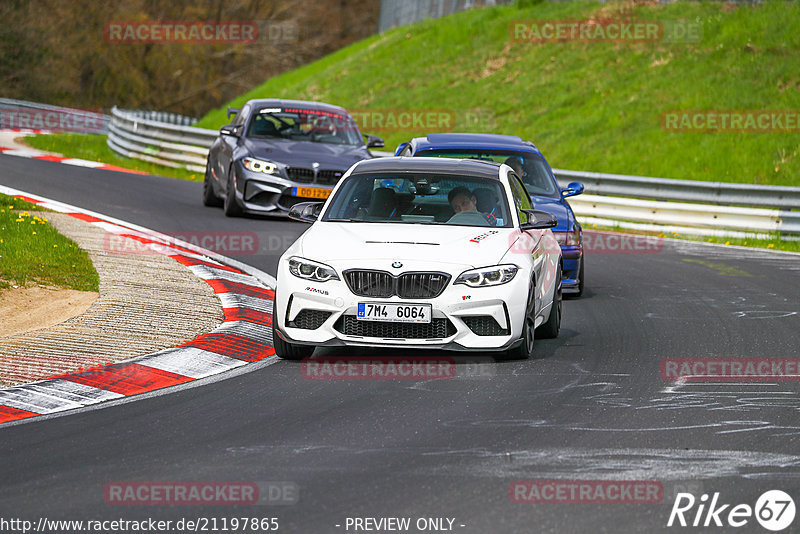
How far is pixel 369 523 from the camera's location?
5328mm

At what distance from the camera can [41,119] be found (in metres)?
44.2

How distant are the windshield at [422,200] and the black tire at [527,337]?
88cm

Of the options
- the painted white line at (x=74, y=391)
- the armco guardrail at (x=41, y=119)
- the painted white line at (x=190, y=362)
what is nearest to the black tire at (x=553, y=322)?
the painted white line at (x=190, y=362)

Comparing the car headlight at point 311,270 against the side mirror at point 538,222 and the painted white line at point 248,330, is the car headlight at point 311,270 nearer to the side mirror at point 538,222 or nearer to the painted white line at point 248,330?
the painted white line at point 248,330

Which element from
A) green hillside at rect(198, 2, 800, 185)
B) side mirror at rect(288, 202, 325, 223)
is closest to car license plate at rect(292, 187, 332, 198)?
side mirror at rect(288, 202, 325, 223)

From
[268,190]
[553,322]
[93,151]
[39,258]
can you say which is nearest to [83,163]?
[93,151]

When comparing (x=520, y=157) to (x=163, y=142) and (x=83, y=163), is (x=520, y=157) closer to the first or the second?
(x=83, y=163)

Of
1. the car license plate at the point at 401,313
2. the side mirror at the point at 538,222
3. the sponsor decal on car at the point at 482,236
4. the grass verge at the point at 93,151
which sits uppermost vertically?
the side mirror at the point at 538,222

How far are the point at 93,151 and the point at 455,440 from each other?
25811mm

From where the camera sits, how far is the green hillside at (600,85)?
2683 cm

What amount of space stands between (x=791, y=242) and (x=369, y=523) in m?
15.9

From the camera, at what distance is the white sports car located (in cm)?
878

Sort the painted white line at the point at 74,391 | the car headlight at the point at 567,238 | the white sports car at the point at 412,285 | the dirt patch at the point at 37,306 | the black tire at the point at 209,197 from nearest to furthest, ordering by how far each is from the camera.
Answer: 1. the painted white line at the point at 74,391
2. the white sports car at the point at 412,285
3. the dirt patch at the point at 37,306
4. the car headlight at the point at 567,238
5. the black tire at the point at 209,197

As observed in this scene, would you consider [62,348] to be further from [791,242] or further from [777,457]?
[791,242]
